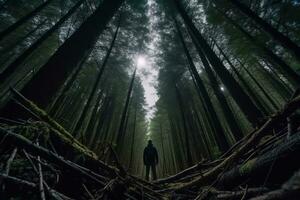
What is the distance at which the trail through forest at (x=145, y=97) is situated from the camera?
1.75 m

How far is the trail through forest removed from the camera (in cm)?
175

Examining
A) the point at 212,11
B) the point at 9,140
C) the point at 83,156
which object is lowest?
the point at 9,140

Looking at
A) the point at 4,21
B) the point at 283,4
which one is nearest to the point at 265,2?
the point at 283,4

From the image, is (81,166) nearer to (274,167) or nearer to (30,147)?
(30,147)

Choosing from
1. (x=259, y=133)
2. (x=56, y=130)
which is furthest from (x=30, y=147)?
(x=259, y=133)

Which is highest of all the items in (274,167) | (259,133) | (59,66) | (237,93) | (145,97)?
(145,97)

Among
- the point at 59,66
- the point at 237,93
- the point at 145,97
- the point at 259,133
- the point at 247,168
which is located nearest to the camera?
the point at 247,168

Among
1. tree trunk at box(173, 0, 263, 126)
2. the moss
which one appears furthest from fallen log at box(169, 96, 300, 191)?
tree trunk at box(173, 0, 263, 126)

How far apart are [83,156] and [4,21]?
2082 cm

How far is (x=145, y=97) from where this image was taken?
28.5 metres

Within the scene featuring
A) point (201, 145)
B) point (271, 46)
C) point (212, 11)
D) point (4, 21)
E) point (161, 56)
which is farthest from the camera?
point (201, 145)

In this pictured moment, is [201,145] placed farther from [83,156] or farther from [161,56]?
[83,156]

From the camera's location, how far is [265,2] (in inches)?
354

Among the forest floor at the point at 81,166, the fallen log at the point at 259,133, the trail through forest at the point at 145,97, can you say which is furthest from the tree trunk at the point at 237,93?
the forest floor at the point at 81,166
